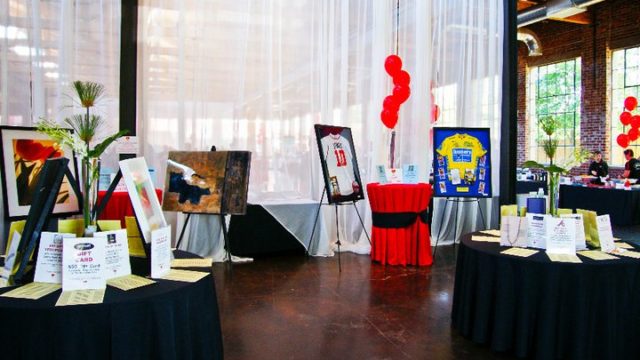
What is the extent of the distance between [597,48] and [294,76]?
336 inches

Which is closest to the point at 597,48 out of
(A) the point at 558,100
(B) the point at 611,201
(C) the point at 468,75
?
(A) the point at 558,100

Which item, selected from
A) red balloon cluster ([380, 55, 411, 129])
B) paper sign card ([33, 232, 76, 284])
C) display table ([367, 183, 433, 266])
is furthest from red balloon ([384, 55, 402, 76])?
paper sign card ([33, 232, 76, 284])

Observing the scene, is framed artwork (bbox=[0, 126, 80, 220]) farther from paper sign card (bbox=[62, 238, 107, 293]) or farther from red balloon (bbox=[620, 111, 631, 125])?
red balloon (bbox=[620, 111, 631, 125])

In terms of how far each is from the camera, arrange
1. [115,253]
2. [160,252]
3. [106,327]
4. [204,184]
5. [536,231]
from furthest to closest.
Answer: [204,184], [536,231], [160,252], [115,253], [106,327]

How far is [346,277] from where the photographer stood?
14.2 ft

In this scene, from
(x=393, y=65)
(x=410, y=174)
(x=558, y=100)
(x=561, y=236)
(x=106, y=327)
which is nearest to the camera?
(x=106, y=327)

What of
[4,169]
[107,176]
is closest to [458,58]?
[107,176]

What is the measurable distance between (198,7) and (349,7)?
175 centimetres

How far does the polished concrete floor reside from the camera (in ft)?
9.01

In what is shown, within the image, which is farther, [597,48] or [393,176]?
[597,48]

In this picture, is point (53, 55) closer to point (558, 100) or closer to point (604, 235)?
point (604, 235)

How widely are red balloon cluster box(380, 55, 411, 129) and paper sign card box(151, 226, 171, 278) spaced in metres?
3.75

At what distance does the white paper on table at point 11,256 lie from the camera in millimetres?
1735

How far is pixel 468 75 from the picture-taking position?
6.20m
